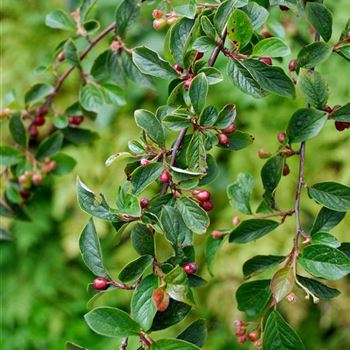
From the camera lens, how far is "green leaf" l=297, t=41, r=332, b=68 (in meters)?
0.62

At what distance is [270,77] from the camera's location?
0.60 m

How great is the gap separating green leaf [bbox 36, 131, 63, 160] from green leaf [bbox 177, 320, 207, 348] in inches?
15.1

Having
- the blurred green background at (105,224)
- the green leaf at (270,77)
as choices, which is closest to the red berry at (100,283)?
the green leaf at (270,77)

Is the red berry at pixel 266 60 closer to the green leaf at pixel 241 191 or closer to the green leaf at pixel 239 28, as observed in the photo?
the green leaf at pixel 239 28

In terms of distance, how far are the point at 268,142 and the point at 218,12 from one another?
3.61ft

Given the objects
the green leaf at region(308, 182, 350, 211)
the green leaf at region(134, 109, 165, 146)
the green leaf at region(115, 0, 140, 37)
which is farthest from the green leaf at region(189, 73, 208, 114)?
the green leaf at region(115, 0, 140, 37)

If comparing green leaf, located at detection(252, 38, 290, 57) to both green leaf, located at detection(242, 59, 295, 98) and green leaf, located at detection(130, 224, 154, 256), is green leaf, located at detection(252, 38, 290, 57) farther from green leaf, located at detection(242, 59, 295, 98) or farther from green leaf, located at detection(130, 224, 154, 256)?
green leaf, located at detection(130, 224, 154, 256)

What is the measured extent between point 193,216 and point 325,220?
0.15 m

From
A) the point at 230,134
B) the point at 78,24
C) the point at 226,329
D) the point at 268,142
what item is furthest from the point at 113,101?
the point at 226,329

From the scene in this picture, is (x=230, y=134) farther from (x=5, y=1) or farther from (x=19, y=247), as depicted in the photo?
(x=5, y=1)

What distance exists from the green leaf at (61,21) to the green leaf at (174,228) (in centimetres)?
39

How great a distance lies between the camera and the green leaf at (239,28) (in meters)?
0.58

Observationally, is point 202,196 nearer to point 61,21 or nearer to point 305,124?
point 305,124

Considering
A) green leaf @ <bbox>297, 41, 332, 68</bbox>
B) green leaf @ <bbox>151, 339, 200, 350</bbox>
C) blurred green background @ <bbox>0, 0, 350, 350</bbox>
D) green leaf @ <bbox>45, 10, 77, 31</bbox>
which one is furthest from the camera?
blurred green background @ <bbox>0, 0, 350, 350</bbox>
